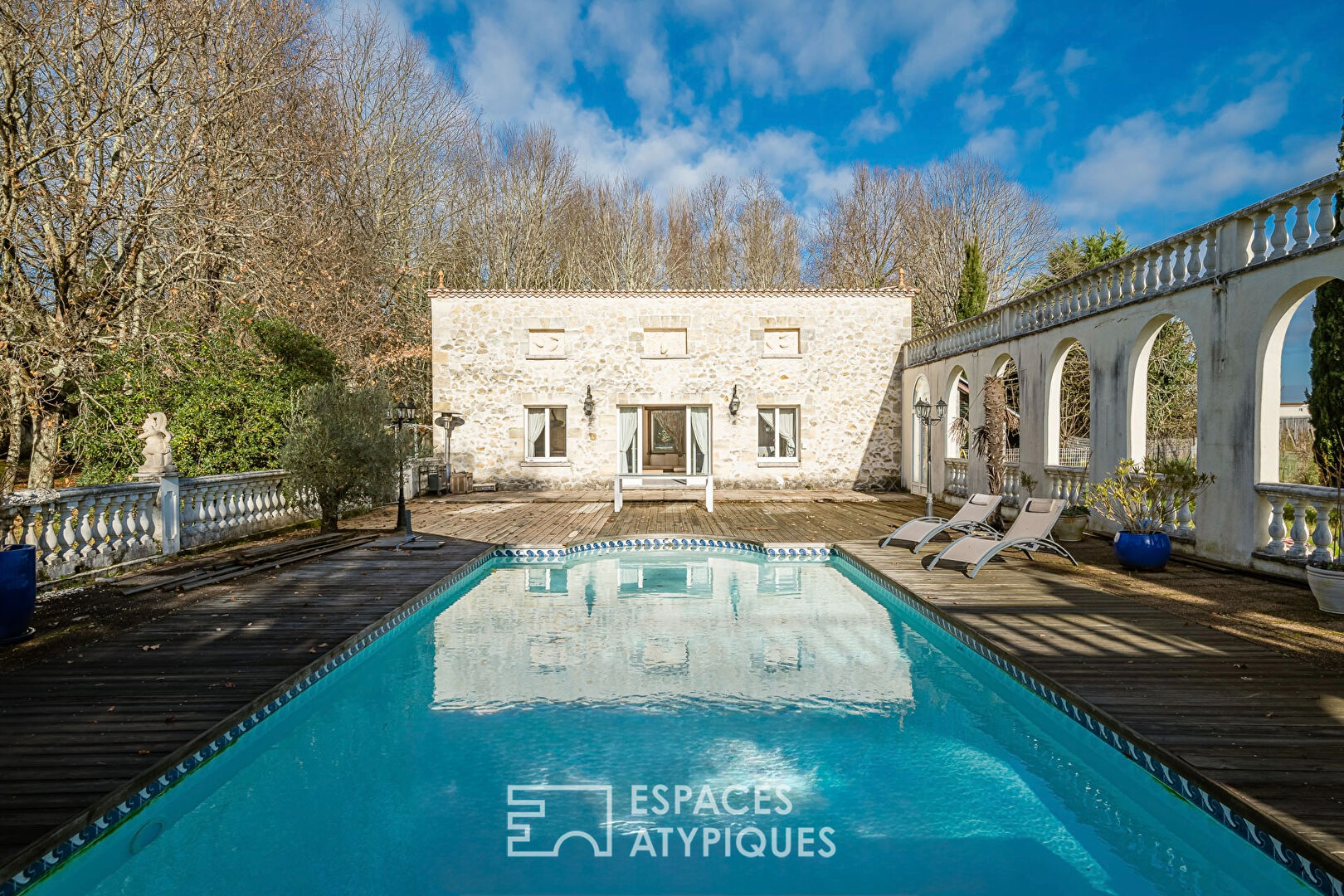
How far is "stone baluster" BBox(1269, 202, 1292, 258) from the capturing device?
6367mm

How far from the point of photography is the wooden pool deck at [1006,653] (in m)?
2.77

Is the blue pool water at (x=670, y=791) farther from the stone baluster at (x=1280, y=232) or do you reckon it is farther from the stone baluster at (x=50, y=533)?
the stone baluster at (x=1280, y=232)

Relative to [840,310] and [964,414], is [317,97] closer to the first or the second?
[840,310]

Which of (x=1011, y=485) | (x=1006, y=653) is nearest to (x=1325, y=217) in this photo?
(x=1006, y=653)

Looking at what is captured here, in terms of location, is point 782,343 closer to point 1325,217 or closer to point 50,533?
point 1325,217

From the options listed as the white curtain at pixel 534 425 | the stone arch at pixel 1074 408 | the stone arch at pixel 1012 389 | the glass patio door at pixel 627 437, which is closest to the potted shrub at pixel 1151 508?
the stone arch at pixel 1012 389

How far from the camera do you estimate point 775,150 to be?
90.4ft

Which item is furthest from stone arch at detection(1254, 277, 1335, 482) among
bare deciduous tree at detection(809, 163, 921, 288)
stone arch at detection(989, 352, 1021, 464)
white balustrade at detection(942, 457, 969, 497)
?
bare deciduous tree at detection(809, 163, 921, 288)

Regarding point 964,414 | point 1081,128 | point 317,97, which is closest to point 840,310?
point 964,414

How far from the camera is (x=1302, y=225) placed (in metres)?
6.15

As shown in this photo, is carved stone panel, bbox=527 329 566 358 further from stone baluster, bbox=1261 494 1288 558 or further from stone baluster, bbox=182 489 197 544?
stone baluster, bbox=1261 494 1288 558

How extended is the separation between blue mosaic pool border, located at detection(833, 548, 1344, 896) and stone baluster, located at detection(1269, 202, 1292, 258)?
15.4 feet

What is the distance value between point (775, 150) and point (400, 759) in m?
27.8

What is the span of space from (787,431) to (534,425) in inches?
241
